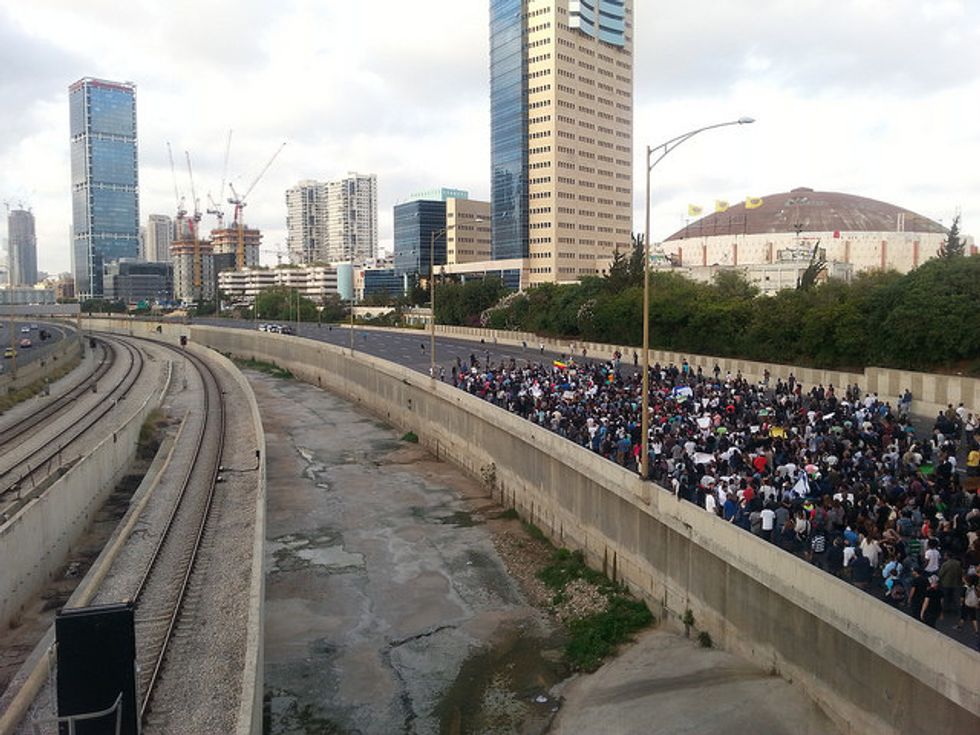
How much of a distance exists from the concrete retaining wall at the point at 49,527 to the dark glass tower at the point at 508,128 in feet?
466

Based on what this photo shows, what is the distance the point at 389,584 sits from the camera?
24.9 meters

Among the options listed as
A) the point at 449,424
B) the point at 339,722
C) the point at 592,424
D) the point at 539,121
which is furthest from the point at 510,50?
the point at 339,722

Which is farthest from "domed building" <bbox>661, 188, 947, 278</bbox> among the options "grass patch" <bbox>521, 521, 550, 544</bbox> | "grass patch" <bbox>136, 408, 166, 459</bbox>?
"grass patch" <bbox>521, 521, 550, 544</bbox>

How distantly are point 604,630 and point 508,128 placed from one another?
159301 millimetres

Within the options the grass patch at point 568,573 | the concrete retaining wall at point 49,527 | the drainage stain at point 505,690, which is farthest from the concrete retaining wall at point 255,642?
the grass patch at point 568,573

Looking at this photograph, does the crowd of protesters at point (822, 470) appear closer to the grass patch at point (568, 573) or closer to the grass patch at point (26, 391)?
the grass patch at point (568, 573)

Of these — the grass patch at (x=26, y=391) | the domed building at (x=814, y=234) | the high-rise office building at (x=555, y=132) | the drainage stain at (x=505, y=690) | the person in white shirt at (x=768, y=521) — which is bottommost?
the drainage stain at (x=505, y=690)

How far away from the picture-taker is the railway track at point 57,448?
101ft

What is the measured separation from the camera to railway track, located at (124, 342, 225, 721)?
15562 mm

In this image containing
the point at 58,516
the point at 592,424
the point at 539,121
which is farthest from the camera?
the point at 539,121

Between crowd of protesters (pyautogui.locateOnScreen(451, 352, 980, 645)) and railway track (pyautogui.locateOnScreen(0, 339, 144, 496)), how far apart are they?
1887 cm

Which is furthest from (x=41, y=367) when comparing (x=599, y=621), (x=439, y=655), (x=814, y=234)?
(x=814, y=234)

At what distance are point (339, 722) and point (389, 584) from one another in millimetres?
8108

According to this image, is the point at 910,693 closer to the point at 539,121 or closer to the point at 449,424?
the point at 449,424
